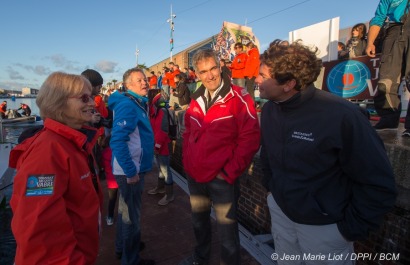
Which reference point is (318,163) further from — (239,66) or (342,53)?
(239,66)

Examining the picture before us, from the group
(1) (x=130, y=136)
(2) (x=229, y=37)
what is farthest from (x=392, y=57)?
(2) (x=229, y=37)

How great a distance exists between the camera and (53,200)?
1247 millimetres

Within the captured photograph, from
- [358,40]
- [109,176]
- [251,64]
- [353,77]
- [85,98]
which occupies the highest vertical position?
[358,40]

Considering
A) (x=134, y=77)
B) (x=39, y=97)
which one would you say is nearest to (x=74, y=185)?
(x=39, y=97)

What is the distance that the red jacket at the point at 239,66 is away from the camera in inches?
309

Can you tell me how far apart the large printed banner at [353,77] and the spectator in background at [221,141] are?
330 cm

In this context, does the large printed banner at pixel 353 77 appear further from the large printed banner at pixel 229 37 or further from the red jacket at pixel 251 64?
the large printed banner at pixel 229 37

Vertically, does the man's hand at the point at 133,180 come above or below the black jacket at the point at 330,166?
below

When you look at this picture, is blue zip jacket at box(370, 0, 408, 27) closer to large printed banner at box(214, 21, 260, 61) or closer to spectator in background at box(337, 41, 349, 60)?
spectator in background at box(337, 41, 349, 60)

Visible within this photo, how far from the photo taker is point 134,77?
2822 millimetres

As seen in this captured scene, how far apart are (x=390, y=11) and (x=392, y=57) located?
60cm

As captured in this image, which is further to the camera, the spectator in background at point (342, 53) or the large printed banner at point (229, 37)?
the large printed banner at point (229, 37)

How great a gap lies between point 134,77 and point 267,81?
164 cm

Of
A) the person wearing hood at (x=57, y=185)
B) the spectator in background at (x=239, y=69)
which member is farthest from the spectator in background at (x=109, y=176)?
the spectator in background at (x=239, y=69)
